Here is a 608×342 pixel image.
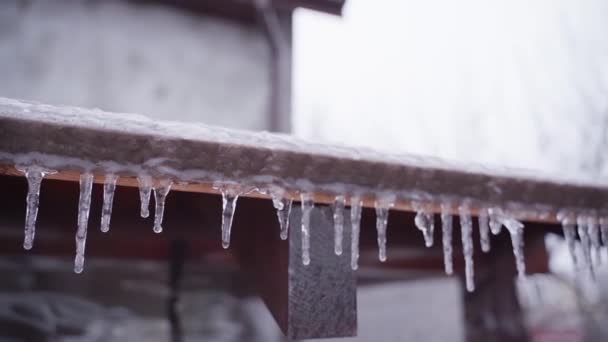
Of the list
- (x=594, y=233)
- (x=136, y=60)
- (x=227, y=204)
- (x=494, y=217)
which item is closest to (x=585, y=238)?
(x=594, y=233)

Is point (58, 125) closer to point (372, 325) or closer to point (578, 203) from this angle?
point (578, 203)

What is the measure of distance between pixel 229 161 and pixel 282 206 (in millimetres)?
204

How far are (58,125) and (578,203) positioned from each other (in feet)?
5.04

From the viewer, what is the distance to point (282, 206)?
1.14m

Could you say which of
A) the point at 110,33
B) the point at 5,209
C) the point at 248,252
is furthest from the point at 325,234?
the point at 110,33

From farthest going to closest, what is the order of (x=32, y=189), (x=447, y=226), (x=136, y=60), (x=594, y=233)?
1. (x=136, y=60)
2. (x=594, y=233)
3. (x=447, y=226)
4. (x=32, y=189)

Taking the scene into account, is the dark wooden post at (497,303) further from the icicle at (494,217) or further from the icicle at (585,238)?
the icicle at (494,217)

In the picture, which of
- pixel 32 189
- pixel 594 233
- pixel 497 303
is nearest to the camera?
pixel 32 189

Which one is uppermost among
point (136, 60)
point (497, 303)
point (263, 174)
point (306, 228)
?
point (136, 60)

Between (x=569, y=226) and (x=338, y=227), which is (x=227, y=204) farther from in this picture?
(x=569, y=226)

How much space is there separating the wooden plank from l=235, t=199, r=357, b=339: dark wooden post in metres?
0.13

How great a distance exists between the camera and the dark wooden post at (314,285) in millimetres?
1146

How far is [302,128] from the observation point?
1961cm

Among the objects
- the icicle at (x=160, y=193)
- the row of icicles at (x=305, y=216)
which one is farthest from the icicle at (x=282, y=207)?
the icicle at (x=160, y=193)
